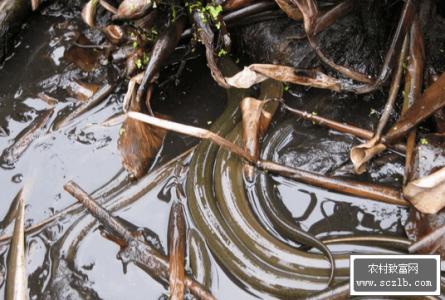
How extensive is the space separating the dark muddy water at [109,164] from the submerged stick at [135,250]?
4cm

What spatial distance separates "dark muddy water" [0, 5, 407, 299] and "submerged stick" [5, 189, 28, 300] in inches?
1.7

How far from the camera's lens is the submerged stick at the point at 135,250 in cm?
190

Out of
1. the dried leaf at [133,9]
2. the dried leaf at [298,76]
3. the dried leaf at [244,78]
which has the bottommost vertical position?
the dried leaf at [244,78]

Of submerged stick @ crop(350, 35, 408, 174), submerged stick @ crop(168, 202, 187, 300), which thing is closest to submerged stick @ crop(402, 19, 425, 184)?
submerged stick @ crop(350, 35, 408, 174)

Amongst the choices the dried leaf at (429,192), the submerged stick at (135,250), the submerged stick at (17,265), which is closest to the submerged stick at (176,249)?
the submerged stick at (135,250)

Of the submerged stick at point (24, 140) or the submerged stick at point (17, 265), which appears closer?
the submerged stick at point (17, 265)

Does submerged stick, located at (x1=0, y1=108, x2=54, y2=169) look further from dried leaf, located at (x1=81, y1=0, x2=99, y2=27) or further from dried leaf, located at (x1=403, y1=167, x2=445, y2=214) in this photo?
dried leaf, located at (x1=403, y1=167, x2=445, y2=214)

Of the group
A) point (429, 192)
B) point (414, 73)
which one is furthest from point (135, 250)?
point (414, 73)

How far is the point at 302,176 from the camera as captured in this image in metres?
2.06

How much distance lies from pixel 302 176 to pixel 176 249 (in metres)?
0.56

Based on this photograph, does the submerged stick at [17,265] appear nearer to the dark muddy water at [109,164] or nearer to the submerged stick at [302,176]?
the dark muddy water at [109,164]

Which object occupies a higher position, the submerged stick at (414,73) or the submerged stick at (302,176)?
the submerged stick at (414,73)

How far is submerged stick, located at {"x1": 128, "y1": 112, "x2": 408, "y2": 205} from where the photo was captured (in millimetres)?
1999

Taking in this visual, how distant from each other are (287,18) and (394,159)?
0.82 m
